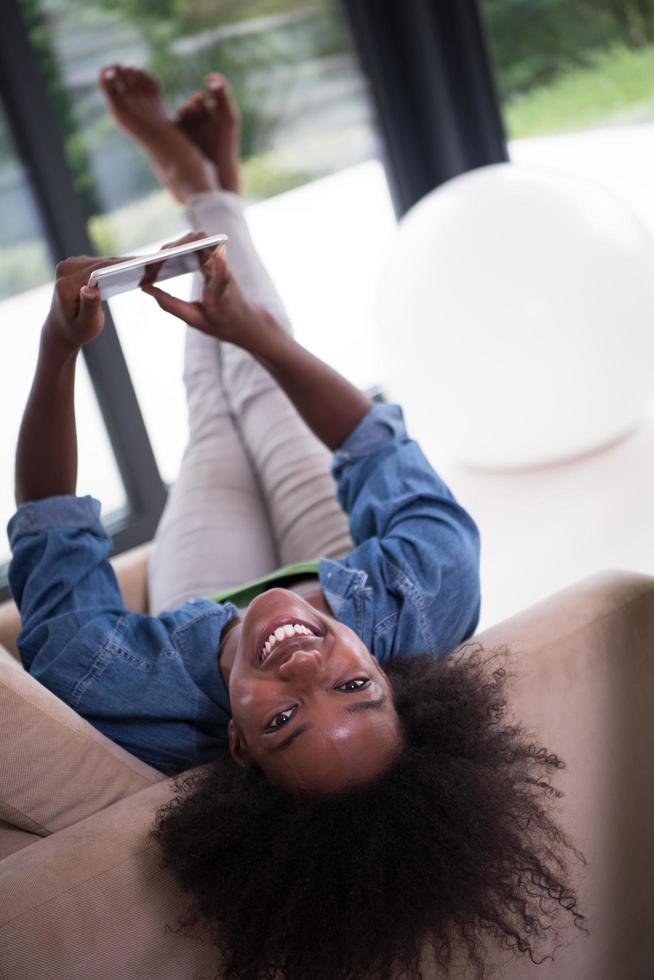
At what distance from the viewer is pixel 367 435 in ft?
5.62

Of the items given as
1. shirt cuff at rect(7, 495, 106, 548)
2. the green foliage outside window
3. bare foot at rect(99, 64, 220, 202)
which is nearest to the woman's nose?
shirt cuff at rect(7, 495, 106, 548)

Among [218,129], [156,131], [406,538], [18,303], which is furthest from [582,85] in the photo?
[406,538]

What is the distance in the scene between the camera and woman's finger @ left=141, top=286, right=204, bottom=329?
1.47 m

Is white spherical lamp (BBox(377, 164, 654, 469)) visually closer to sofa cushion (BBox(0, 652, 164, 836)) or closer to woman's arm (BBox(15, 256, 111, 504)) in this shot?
woman's arm (BBox(15, 256, 111, 504))

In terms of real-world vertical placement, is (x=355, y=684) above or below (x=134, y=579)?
above

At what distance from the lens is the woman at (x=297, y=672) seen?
1.08 meters

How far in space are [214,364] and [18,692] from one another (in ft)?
3.62

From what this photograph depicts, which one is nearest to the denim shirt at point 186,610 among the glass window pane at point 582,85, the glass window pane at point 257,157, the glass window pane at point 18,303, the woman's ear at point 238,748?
the woman's ear at point 238,748

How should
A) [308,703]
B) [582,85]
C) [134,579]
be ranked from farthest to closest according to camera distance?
[582,85]
[134,579]
[308,703]

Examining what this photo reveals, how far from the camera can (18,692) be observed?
1.23 m

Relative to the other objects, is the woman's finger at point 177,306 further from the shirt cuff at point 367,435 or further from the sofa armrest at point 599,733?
the sofa armrest at point 599,733

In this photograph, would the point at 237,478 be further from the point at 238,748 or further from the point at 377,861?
the point at 377,861

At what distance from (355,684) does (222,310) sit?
65 cm

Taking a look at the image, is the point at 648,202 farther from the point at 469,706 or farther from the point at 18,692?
the point at 18,692
